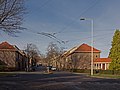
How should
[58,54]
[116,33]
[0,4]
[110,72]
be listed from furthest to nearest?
[58,54] → [116,33] → [110,72] → [0,4]

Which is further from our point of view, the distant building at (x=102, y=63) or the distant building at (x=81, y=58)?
the distant building at (x=81, y=58)

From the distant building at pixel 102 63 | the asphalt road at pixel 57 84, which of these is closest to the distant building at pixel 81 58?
the distant building at pixel 102 63

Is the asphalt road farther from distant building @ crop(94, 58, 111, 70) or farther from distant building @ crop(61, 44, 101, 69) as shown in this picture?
distant building @ crop(61, 44, 101, 69)

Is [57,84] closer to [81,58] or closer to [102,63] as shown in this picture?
[102,63]

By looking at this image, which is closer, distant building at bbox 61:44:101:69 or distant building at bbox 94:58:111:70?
distant building at bbox 94:58:111:70

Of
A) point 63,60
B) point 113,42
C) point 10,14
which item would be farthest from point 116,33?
point 63,60

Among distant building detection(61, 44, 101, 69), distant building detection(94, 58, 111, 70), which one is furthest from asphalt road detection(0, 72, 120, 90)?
distant building detection(61, 44, 101, 69)

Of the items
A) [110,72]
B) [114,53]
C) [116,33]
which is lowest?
[110,72]

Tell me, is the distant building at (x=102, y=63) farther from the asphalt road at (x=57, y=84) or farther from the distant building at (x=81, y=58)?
the asphalt road at (x=57, y=84)

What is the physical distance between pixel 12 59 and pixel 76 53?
25.1 meters

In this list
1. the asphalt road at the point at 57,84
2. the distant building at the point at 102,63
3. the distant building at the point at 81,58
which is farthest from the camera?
the distant building at the point at 81,58

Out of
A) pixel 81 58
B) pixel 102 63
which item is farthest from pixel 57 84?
pixel 81 58

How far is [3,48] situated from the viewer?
9294 cm

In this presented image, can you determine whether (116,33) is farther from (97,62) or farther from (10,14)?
(10,14)
